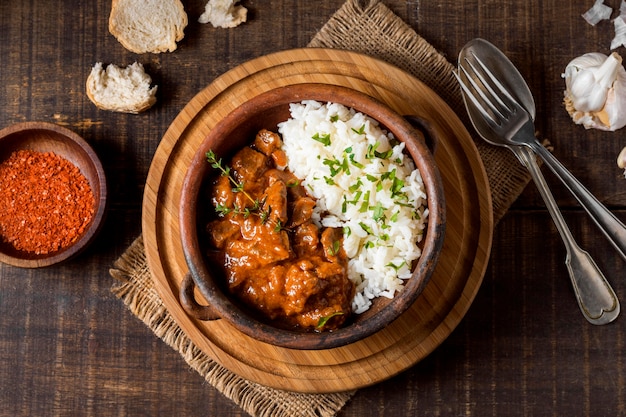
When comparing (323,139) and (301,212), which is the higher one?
(323,139)

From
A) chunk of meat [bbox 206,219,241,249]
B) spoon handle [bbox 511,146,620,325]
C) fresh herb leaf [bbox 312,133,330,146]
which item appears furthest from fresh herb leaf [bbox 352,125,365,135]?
spoon handle [bbox 511,146,620,325]

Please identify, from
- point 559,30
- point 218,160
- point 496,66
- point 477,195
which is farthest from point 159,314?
point 559,30

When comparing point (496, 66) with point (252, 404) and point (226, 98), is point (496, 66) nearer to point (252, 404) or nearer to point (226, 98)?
point (226, 98)

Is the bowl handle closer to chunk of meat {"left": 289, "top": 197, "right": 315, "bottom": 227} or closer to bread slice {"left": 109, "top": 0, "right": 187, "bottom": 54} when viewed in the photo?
chunk of meat {"left": 289, "top": 197, "right": 315, "bottom": 227}

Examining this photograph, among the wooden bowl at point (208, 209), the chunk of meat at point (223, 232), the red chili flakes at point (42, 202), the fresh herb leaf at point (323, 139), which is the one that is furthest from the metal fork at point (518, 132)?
the red chili flakes at point (42, 202)

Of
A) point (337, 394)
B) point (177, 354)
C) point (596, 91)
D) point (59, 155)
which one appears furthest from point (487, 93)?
point (59, 155)

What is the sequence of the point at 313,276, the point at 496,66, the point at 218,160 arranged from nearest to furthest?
1. the point at 313,276
2. the point at 218,160
3. the point at 496,66

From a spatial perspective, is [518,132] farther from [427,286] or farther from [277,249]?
[277,249]

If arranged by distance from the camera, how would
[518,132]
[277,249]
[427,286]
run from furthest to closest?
1. [518,132]
2. [427,286]
3. [277,249]
